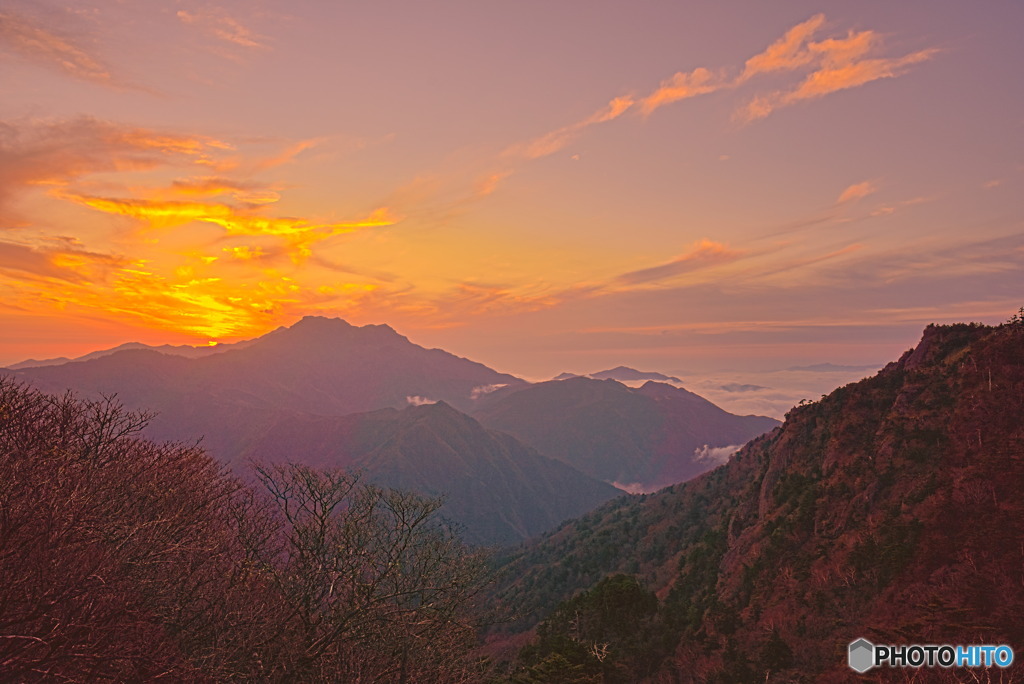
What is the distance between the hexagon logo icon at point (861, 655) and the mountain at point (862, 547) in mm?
670

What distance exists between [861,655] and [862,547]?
1207 centimetres

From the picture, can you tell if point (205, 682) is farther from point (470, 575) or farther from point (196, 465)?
point (196, 465)

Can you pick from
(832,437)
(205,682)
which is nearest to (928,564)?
(832,437)

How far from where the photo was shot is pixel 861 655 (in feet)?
80.2

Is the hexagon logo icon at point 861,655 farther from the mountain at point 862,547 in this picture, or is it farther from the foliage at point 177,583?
the foliage at point 177,583

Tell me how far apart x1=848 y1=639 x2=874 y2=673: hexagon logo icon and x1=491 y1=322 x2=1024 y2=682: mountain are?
670mm

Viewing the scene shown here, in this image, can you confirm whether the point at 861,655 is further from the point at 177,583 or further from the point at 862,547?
the point at 177,583

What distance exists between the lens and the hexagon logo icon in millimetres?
23469

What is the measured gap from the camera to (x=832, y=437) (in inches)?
1953

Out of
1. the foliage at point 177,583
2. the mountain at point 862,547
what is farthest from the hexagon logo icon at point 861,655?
the foliage at point 177,583

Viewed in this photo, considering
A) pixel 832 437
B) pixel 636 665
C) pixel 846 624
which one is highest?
pixel 832 437

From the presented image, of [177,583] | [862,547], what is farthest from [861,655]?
[177,583]

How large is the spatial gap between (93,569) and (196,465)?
22296 mm

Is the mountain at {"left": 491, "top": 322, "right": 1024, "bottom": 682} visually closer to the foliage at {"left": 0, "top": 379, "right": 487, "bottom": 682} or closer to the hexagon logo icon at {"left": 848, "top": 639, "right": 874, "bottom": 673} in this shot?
the hexagon logo icon at {"left": 848, "top": 639, "right": 874, "bottom": 673}
